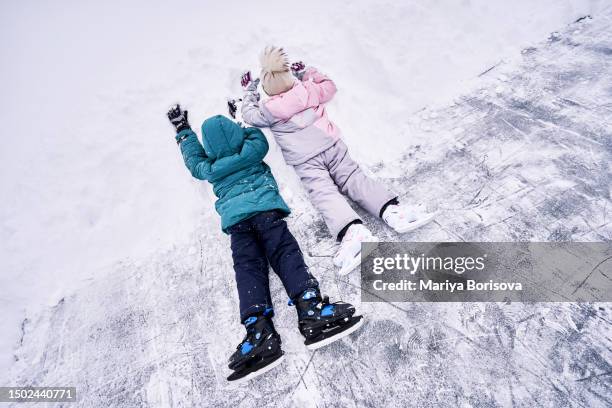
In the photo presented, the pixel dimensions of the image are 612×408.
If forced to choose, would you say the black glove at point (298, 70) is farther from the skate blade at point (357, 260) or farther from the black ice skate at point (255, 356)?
the black ice skate at point (255, 356)

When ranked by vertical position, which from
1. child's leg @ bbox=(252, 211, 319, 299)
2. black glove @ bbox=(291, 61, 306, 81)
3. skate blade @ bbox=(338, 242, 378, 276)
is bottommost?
skate blade @ bbox=(338, 242, 378, 276)

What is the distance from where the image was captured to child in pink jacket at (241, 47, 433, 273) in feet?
8.39

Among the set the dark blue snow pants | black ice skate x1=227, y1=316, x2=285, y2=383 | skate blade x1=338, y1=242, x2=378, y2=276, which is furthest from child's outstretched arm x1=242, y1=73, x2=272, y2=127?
black ice skate x1=227, y1=316, x2=285, y2=383

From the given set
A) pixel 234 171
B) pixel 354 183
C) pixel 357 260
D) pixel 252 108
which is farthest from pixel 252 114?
pixel 357 260

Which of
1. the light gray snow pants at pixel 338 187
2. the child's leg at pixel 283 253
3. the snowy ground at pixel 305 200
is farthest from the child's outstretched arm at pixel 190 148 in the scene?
the light gray snow pants at pixel 338 187

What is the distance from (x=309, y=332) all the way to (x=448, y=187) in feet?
5.84

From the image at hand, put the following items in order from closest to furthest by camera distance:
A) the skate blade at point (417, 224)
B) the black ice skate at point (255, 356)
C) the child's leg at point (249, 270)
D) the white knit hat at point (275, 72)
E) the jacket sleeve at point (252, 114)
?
the black ice skate at point (255, 356) < the child's leg at point (249, 270) < the skate blade at point (417, 224) < the white knit hat at point (275, 72) < the jacket sleeve at point (252, 114)

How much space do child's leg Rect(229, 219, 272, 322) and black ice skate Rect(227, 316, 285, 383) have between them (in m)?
0.16

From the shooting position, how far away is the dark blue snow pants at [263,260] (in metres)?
2.13

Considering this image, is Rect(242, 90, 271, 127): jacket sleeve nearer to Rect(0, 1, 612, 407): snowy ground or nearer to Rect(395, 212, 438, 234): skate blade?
Rect(0, 1, 612, 407): snowy ground

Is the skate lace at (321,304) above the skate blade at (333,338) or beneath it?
above

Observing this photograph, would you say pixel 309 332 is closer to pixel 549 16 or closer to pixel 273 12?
pixel 273 12

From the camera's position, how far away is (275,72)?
9.28 ft

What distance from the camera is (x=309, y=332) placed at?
77.8 inches
